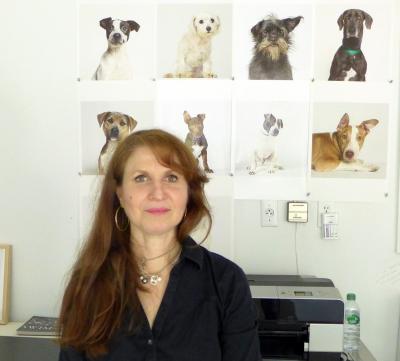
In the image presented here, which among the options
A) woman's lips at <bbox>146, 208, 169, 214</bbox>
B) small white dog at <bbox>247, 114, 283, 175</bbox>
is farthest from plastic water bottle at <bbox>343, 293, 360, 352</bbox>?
woman's lips at <bbox>146, 208, 169, 214</bbox>

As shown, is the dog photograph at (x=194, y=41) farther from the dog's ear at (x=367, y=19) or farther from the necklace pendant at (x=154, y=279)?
the necklace pendant at (x=154, y=279)

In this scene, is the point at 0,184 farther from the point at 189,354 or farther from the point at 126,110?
the point at 189,354

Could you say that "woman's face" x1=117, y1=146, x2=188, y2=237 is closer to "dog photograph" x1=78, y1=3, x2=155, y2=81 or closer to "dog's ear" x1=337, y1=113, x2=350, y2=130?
"dog photograph" x1=78, y1=3, x2=155, y2=81

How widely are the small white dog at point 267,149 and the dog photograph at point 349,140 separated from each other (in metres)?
0.17

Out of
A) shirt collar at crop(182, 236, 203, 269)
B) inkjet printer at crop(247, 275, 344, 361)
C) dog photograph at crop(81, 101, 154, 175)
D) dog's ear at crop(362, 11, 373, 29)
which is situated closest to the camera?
shirt collar at crop(182, 236, 203, 269)

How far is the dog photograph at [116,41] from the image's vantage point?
6.44ft

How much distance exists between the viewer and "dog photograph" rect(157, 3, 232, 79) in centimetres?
193

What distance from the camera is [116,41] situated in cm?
198

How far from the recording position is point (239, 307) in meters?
1.24

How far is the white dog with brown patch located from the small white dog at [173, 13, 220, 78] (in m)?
0.57

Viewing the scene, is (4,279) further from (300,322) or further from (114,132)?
(300,322)

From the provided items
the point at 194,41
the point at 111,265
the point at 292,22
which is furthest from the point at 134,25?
the point at 111,265

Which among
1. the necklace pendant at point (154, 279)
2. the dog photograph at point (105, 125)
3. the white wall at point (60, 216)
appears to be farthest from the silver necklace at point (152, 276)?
the dog photograph at point (105, 125)

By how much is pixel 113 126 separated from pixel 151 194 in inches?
34.8
